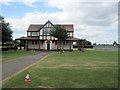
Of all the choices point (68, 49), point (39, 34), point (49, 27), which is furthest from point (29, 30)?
point (68, 49)

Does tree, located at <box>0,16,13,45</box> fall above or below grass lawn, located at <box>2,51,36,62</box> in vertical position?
above

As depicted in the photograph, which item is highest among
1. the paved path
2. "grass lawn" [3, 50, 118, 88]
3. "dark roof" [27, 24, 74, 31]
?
"dark roof" [27, 24, 74, 31]

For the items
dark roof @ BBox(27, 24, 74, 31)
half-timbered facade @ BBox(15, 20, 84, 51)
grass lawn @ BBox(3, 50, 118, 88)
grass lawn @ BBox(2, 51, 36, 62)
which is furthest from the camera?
dark roof @ BBox(27, 24, 74, 31)

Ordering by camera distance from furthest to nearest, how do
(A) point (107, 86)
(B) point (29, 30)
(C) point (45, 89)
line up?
(B) point (29, 30) → (A) point (107, 86) → (C) point (45, 89)

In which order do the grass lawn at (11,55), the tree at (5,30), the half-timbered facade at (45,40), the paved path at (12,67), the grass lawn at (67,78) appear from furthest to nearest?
the half-timbered facade at (45,40)
the tree at (5,30)
the grass lawn at (11,55)
the paved path at (12,67)
the grass lawn at (67,78)

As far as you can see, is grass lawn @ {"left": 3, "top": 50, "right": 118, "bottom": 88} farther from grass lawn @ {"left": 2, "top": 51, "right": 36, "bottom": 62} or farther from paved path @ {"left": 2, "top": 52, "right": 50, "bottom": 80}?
grass lawn @ {"left": 2, "top": 51, "right": 36, "bottom": 62}

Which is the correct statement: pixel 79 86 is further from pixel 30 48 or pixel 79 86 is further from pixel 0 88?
pixel 30 48

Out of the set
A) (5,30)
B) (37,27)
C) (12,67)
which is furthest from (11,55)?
(37,27)

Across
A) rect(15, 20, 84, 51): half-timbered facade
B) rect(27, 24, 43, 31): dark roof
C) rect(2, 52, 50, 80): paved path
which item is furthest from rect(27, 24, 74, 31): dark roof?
rect(2, 52, 50, 80): paved path

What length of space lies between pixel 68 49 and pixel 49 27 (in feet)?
27.7

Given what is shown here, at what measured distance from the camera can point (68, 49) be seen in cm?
3453

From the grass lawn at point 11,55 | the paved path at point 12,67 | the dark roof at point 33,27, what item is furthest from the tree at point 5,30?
the paved path at point 12,67

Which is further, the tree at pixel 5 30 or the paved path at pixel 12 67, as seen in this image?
the tree at pixel 5 30

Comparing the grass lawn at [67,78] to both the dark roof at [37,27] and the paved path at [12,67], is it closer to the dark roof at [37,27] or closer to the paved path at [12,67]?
the paved path at [12,67]
